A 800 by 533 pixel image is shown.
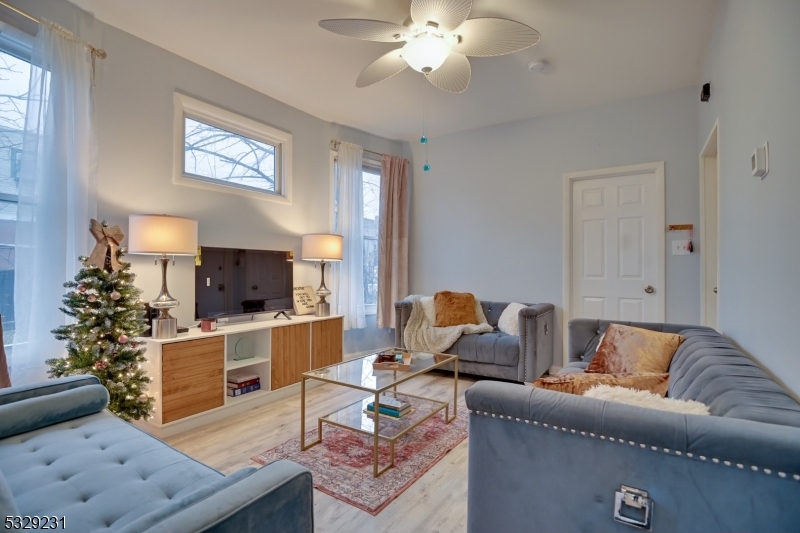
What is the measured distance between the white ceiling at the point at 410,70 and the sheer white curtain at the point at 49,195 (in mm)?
477

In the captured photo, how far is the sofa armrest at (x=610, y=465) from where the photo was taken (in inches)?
34.3

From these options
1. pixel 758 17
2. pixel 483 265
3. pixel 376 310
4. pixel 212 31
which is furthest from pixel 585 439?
pixel 376 310

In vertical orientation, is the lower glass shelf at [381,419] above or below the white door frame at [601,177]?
below

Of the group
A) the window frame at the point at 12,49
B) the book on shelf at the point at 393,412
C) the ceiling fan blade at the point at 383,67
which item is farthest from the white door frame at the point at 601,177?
the window frame at the point at 12,49

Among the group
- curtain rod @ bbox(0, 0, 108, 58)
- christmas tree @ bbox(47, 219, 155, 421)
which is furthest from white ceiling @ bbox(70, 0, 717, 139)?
christmas tree @ bbox(47, 219, 155, 421)

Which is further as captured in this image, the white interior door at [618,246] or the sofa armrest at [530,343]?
the white interior door at [618,246]

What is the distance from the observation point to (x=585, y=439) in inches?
42.8

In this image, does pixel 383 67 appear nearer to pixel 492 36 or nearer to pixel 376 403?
pixel 492 36

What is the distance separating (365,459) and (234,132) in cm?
298

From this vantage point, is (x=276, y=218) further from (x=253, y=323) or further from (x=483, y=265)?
(x=483, y=265)

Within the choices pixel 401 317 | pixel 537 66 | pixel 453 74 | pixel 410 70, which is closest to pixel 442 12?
pixel 453 74

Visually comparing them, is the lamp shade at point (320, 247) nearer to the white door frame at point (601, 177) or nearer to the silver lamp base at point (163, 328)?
the silver lamp base at point (163, 328)

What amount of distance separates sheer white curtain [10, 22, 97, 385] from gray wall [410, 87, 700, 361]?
3.43 meters

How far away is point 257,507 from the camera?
2.80 ft
